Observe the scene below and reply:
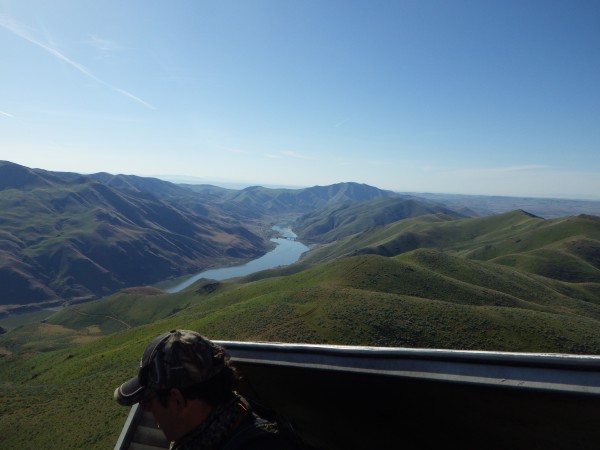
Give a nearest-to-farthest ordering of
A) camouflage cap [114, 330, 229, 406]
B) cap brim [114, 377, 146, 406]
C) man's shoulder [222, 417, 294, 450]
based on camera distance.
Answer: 1. man's shoulder [222, 417, 294, 450]
2. camouflage cap [114, 330, 229, 406]
3. cap brim [114, 377, 146, 406]

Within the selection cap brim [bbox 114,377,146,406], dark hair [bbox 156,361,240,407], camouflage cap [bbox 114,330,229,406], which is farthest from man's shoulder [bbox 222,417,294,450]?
cap brim [bbox 114,377,146,406]

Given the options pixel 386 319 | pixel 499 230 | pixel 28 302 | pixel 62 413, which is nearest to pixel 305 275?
pixel 386 319

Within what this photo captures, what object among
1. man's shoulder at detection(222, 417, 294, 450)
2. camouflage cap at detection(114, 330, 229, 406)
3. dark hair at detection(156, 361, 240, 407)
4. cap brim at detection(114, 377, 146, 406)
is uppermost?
camouflage cap at detection(114, 330, 229, 406)

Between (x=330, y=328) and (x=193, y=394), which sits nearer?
(x=193, y=394)

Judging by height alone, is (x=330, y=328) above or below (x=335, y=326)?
below

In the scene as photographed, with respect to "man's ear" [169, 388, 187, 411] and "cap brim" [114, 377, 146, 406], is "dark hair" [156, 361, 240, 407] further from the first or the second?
"cap brim" [114, 377, 146, 406]

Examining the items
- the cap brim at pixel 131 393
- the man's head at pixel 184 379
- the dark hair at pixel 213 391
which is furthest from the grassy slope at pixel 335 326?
the dark hair at pixel 213 391

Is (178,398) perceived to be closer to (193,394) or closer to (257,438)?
(193,394)

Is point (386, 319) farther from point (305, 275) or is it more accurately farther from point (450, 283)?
point (305, 275)

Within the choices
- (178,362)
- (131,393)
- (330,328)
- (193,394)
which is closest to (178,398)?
(193,394)
